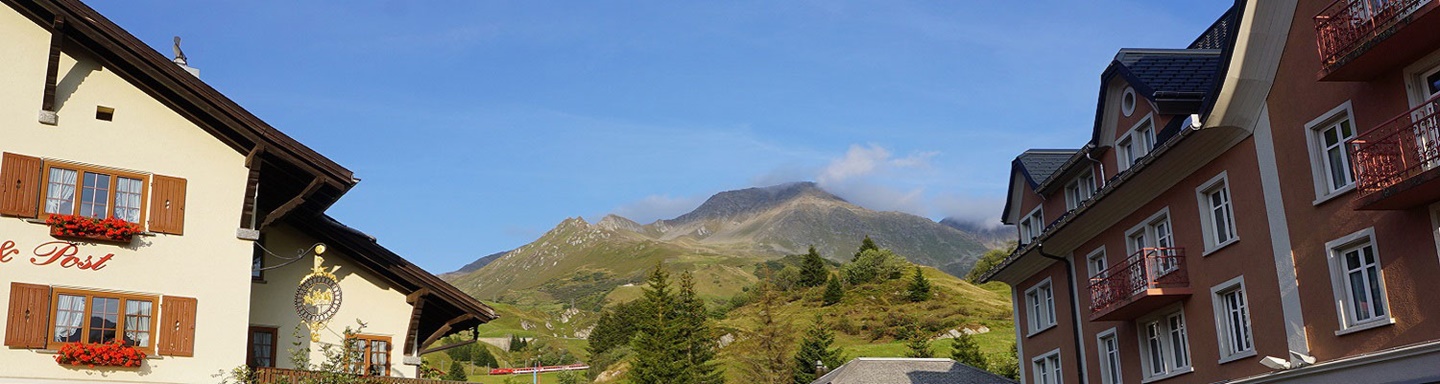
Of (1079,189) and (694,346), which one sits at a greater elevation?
(694,346)

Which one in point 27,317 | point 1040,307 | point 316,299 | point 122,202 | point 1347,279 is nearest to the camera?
point 1347,279

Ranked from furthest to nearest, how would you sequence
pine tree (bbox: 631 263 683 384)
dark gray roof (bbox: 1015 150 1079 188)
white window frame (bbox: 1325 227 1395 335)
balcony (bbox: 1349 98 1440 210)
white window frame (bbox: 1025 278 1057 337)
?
pine tree (bbox: 631 263 683 384)
dark gray roof (bbox: 1015 150 1079 188)
white window frame (bbox: 1025 278 1057 337)
white window frame (bbox: 1325 227 1395 335)
balcony (bbox: 1349 98 1440 210)

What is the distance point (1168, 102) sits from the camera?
84.1ft

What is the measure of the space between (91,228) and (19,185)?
4.71ft

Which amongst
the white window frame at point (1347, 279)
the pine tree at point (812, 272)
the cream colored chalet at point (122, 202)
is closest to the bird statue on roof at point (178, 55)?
the cream colored chalet at point (122, 202)

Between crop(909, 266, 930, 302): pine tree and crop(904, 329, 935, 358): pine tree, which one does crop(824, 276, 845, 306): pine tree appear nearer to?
crop(909, 266, 930, 302): pine tree

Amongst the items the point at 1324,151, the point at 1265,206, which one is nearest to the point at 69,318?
the point at 1265,206

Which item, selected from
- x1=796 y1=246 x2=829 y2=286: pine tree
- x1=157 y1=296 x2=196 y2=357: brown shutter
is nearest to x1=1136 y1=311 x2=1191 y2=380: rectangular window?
x1=157 y1=296 x2=196 y2=357: brown shutter

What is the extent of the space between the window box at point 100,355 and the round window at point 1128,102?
21.3 meters

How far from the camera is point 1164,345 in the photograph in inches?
1071

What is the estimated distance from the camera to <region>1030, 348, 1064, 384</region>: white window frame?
33.9 m

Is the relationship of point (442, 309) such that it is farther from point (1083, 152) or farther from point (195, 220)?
point (1083, 152)

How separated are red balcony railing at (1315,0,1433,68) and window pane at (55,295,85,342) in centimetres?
2178

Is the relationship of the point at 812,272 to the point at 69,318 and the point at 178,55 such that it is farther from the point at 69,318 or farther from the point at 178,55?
the point at 69,318
